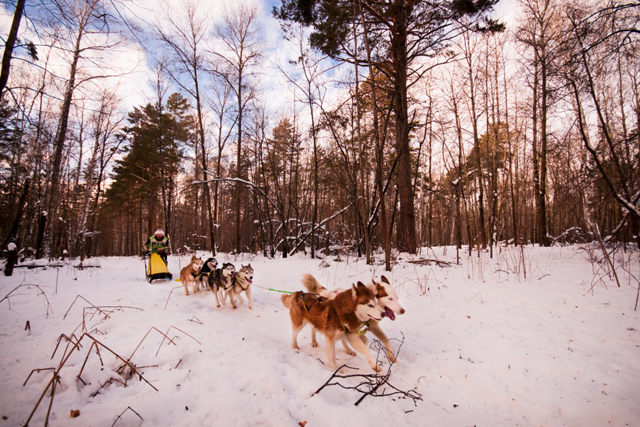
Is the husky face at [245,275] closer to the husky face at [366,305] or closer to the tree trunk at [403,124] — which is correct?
the husky face at [366,305]

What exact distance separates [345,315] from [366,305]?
0.34 metres

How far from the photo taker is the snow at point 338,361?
206 cm

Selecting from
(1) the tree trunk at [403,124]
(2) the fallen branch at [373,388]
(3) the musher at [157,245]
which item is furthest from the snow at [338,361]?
(1) the tree trunk at [403,124]

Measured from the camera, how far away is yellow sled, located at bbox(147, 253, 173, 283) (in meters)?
8.14

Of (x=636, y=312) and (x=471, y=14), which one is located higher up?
(x=471, y=14)

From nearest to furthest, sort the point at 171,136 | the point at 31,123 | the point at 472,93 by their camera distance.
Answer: the point at 31,123 → the point at 472,93 → the point at 171,136

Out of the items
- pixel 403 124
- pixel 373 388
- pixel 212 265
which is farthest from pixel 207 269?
pixel 403 124

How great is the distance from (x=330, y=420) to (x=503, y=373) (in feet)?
6.79

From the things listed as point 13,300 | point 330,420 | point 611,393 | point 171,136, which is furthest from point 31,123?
point 171,136

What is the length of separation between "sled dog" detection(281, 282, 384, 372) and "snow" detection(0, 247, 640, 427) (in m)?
0.34

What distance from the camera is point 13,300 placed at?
4508 mm

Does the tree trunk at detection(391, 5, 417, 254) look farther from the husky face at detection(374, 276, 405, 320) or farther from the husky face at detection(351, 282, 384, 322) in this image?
the husky face at detection(351, 282, 384, 322)

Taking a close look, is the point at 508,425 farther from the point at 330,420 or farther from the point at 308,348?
the point at 308,348

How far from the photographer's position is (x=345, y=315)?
2932 millimetres
